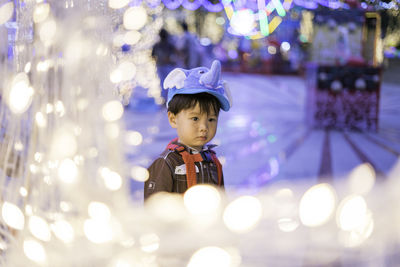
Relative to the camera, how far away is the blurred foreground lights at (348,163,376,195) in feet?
8.76

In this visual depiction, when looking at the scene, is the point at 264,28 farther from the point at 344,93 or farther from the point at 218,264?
the point at 218,264

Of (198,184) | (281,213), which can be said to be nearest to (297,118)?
(281,213)

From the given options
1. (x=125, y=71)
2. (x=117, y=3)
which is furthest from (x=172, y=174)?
(x=117, y=3)

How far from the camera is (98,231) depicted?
745 mm

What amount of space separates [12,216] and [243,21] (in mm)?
11160

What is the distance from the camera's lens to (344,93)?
5.21 meters

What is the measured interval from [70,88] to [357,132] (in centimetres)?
469

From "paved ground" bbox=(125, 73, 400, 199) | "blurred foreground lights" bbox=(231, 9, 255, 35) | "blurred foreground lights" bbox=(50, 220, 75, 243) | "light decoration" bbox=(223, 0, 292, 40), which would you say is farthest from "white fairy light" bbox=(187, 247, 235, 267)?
"blurred foreground lights" bbox=(231, 9, 255, 35)

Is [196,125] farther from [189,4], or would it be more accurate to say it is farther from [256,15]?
[256,15]

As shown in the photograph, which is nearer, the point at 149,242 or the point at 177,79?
the point at 149,242

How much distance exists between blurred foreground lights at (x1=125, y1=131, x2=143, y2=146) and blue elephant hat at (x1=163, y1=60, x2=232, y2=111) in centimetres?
A: 282

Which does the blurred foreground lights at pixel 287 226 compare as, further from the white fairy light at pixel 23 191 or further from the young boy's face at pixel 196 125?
the white fairy light at pixel 23 191

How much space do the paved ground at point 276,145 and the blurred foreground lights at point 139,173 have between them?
0.07m

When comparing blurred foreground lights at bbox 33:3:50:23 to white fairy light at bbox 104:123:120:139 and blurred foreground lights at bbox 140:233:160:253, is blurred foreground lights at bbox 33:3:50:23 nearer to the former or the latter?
white fairy light at bbox 104:123:120:139
